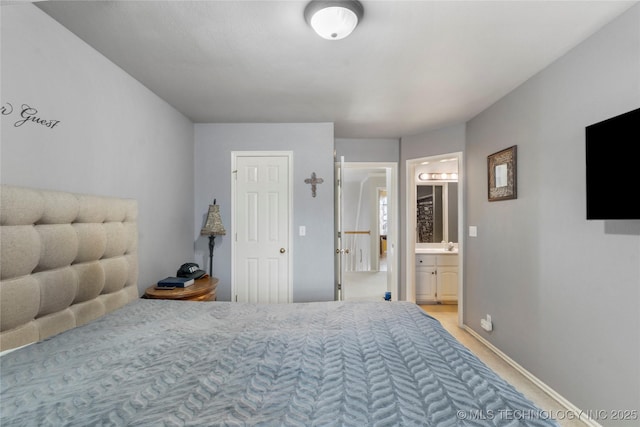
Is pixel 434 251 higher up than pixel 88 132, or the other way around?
pixel 88 132

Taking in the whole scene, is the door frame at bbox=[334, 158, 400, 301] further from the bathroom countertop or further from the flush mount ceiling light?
the flush mount ceiling light

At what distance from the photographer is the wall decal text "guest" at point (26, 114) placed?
138 centimetres

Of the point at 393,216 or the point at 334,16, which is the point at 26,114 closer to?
the point at 334,16

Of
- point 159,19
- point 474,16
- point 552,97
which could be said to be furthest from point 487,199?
point 159,19

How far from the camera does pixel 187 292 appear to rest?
2.30 metres

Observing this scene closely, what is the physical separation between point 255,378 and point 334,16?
168 cm

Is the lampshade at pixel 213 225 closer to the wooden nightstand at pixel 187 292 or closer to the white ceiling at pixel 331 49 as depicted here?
the wooden nightstand at pixel 187 292

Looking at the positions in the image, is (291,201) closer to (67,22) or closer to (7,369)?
(67,22)

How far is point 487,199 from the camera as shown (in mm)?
3092

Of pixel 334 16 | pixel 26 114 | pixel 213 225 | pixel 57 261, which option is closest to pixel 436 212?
pixel 213 225

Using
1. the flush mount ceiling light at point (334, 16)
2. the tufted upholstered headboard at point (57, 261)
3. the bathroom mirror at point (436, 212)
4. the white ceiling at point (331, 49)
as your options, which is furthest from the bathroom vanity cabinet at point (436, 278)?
the tufted upholstered headboard at point (57, 261)

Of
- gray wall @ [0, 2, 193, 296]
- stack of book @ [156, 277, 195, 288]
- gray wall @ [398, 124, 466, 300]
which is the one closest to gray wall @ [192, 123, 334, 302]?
gray wall @ [0, 2, 193, 296]

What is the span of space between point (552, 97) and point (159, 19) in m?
2.66

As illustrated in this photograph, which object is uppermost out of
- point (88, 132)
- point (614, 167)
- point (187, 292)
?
point (88, 132)
